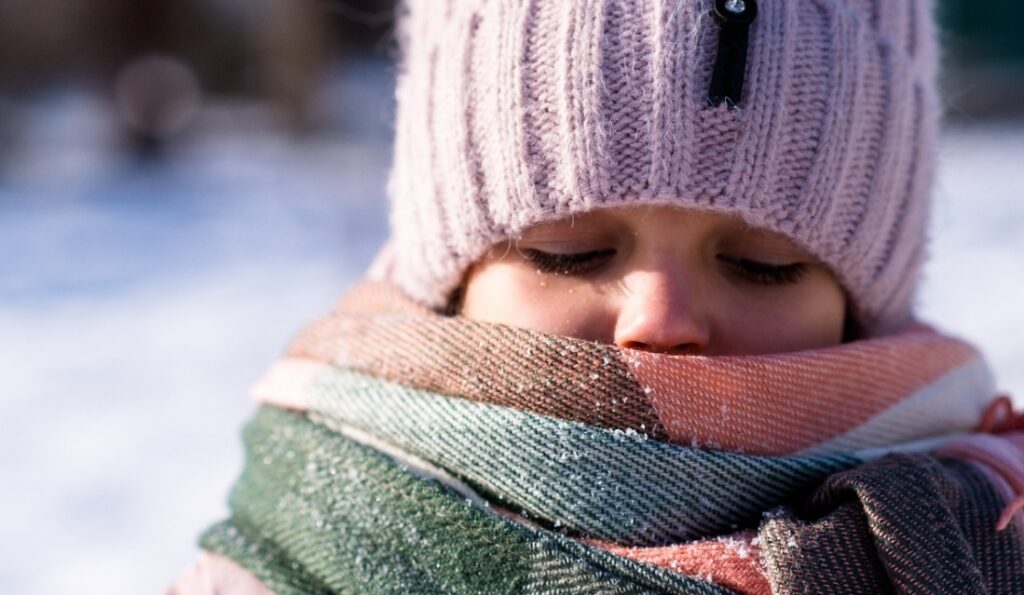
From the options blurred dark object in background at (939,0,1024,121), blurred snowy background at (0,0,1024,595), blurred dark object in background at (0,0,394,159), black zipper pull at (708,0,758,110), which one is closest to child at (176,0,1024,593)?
black zipper pull at (708,0,758,110)

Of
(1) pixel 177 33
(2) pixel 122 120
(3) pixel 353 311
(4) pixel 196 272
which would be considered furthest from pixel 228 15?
(3) pixel 353 311

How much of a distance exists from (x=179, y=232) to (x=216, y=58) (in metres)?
5.54

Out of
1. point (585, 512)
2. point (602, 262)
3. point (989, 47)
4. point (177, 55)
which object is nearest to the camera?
point (585, 512)

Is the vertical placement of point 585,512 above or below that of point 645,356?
below

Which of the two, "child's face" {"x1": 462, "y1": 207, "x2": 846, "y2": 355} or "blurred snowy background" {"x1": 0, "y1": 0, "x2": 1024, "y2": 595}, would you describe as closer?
"child's face" {"x1": 462, "y1": 207, "x2": 846, "y2": 355}

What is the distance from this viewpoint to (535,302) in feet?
3.76

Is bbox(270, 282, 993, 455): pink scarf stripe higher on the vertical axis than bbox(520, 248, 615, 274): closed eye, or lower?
lower

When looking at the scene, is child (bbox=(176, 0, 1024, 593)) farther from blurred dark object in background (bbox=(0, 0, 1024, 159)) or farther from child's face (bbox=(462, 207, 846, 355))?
blurred dark object in background (bbox=(0, 0, 1024, 159))

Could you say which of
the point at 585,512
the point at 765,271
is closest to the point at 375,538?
the point at 585,512

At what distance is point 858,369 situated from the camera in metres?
1.16

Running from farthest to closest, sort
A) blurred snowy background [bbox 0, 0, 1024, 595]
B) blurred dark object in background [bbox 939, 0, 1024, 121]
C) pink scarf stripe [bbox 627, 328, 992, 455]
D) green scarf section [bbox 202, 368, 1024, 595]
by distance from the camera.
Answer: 1. blurred dark object in background [bbox 939, 0, 1024, 121]
2. blurred snowy background [bbox 0, 0, 1024, 595]
3. pink scarf stripe [bbox 627, 328, 992, 455]
4. green scarf section [bbox 202, 368, 1024, 595]

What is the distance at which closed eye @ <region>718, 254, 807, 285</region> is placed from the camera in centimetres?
113

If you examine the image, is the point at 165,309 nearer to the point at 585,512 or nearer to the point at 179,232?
the point at 179,232

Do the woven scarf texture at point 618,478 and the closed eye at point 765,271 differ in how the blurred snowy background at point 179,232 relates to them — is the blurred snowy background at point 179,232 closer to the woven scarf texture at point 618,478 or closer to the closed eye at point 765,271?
the closed eye at point 765,271
